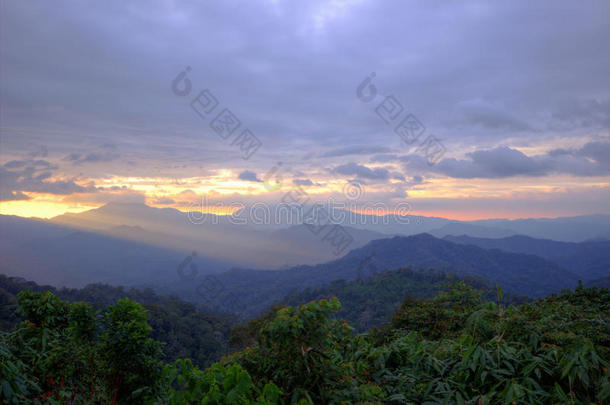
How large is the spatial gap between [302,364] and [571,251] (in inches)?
8596

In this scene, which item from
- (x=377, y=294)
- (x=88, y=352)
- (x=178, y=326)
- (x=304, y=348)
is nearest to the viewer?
(x=304, y=348)

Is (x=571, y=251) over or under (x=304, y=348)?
under

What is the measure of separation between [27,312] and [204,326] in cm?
4120

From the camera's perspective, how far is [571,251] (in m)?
164

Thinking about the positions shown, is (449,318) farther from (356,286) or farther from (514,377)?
(356,286)

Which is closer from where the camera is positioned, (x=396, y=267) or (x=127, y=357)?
(x=127, y=357)

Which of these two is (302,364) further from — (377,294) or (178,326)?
(377,294)

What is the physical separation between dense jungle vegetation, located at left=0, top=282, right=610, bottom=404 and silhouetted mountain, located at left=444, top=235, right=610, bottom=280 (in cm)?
12559

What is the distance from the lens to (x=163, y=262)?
197m

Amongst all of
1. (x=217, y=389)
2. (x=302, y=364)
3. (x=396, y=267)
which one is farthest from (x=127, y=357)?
(x=396, y=267)

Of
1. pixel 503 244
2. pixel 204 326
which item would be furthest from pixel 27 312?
pixel 503 244

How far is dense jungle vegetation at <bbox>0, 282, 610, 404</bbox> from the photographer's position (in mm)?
2607

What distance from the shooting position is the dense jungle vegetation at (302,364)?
2.61m

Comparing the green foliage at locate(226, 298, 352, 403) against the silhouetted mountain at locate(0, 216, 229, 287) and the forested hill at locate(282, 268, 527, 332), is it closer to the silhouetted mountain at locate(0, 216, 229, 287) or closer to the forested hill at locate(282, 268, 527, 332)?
the forested hill at locate(282, 268, 527, 332)
